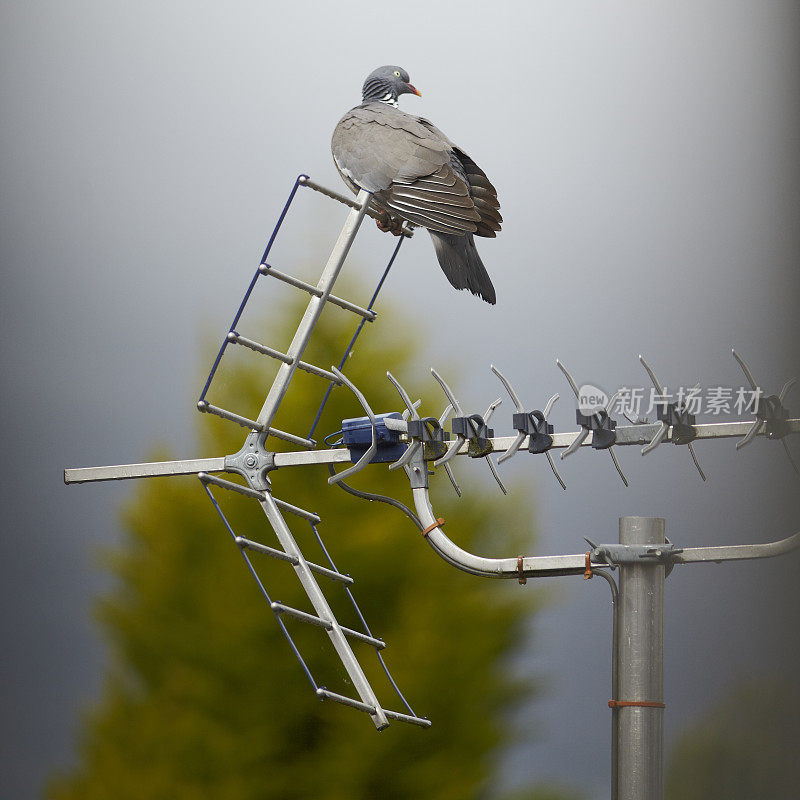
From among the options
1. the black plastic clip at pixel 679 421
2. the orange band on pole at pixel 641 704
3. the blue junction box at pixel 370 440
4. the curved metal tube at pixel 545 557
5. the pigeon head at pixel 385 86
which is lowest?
the orange band on pole at pixel 641 704

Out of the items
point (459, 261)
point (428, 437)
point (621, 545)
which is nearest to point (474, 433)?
point (428, 437)

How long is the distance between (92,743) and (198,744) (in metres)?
0.59

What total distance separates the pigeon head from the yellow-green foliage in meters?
2.14

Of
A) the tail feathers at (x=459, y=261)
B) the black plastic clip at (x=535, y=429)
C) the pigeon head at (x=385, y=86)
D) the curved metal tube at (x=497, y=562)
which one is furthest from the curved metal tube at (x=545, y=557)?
the pigeon head at (x=385, y=86)

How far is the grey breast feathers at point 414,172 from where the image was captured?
3.00 metres

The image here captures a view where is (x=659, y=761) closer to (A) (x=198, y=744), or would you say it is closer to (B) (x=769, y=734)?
(B) (x=769, y=734)

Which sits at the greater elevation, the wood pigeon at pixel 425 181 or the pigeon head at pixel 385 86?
the pigeon head at pixel 385 86

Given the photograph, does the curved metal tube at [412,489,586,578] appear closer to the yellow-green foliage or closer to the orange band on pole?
the orange band on pole

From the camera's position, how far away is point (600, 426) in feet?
8.33

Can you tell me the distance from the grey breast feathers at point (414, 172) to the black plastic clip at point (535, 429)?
0.62 meters

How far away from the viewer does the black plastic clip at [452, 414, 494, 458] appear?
8.87 feet

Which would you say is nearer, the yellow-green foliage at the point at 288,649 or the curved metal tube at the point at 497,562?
the curved metal tube at the point at 497,562

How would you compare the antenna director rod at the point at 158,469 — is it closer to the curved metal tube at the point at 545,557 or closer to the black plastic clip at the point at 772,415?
the curved metal tube at the point at 545,557

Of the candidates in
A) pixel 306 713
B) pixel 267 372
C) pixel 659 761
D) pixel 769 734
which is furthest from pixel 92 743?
pixel 659 761
